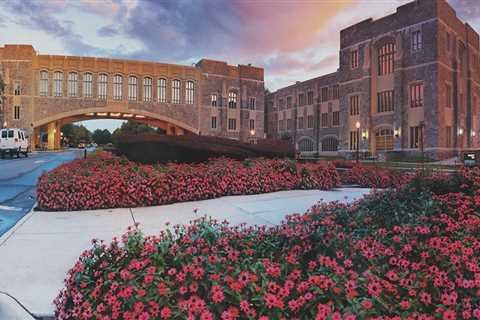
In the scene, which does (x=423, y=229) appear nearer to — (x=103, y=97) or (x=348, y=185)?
(x=348, y=185)

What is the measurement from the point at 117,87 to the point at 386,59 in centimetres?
3597

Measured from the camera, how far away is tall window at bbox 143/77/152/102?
48.5m

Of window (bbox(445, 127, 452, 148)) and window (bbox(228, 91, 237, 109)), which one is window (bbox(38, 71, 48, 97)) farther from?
window (bbox(445, 127, 452, 148))

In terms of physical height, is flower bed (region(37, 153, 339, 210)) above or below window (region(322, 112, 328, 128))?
below

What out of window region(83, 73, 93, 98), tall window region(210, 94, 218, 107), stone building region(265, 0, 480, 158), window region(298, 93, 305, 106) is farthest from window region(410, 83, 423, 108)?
window region(83, 73, 93, 98)

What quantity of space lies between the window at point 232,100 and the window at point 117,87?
1658 centimetres

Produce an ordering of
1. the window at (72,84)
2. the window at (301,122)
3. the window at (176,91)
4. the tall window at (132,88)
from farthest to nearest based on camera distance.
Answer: the window at (301,122) → the window at (176,91) → the tall window at (132,88) → the window at (72,84)

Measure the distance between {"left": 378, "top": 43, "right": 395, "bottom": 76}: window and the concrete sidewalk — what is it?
113 ft

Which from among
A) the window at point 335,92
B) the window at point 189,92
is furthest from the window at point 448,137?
the window at point 189,92

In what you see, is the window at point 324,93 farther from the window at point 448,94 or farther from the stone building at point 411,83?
the window at point 448,94

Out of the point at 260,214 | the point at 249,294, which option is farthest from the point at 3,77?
the point at 249,294

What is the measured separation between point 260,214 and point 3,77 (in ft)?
166

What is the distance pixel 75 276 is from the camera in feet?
7.94

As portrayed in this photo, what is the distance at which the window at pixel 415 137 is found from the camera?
3409cm
